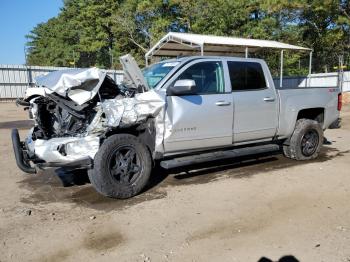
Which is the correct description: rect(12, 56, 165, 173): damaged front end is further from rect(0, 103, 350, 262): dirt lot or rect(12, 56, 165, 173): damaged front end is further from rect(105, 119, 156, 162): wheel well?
rect(0, 103, 350, 262): dirt lot

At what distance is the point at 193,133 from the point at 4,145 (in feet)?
20.0

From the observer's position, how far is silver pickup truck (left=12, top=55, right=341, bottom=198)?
15.8 feet

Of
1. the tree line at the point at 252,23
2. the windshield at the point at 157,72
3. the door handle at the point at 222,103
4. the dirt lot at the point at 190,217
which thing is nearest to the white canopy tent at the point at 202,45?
the tree line at the point at 252,23

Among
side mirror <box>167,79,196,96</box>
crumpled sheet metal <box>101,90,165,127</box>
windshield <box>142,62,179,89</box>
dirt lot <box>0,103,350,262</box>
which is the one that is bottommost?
dirt lot <box>0,103,350,262</box>

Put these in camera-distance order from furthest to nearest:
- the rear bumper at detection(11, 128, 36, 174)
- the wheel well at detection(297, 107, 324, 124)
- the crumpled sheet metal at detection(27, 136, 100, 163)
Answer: the wheel well at detection(297, 107, 324, 124) → the rear bumper at detection(11, 128, 36, 174) → the crumpled sheet metal at detection(27, 136, 100, 163)

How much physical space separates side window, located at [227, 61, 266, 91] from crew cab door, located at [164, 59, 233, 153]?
0.20 meters

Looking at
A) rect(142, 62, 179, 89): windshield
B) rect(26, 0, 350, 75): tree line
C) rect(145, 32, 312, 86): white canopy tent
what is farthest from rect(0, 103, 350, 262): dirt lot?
rect(26, 0, 350, 75): tree line

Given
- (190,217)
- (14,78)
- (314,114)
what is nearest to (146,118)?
(190,217)

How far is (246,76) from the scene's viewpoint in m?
6.20

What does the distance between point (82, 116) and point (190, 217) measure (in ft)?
6.57

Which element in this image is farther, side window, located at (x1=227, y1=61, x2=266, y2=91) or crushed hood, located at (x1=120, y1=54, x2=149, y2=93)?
side window, located at (x1=227, y1=61, x2=266, y2=91)

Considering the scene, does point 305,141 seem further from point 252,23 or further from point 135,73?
point 252,23

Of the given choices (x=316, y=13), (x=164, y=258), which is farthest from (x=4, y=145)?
(x=316, y=13)

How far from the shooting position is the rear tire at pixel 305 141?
22.8ft
